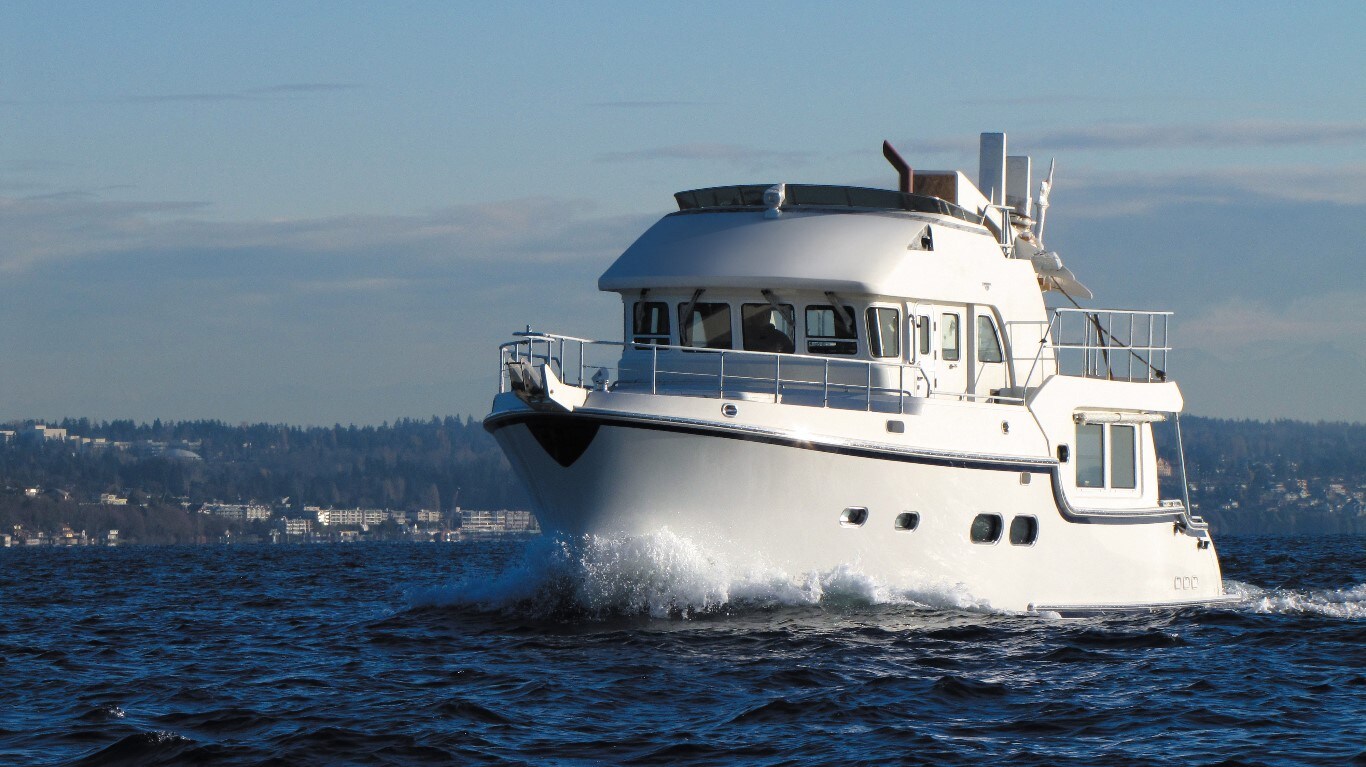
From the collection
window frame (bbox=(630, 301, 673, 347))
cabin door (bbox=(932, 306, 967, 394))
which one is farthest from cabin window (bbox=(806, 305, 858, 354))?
window frame (bbox=(630, 301, 673, 347))

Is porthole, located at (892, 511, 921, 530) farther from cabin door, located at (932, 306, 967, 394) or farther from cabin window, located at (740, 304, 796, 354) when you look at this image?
cabin window, located at (740, 304, 796, 354)

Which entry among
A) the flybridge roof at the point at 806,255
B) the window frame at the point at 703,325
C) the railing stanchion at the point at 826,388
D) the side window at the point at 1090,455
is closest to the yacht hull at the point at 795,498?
the railing stanchion at the point at 826,388

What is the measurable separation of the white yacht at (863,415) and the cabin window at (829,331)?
4cm

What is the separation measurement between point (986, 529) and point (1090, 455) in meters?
2.90

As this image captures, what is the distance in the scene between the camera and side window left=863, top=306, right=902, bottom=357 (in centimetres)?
2100

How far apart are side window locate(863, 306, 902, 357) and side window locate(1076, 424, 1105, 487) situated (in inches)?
121

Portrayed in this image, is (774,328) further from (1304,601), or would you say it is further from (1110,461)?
(1304,601)

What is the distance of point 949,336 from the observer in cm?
2198

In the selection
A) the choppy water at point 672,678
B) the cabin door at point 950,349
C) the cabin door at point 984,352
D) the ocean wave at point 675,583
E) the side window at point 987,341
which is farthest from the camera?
the side window at point 987,341

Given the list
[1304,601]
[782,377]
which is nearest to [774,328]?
[782,377]

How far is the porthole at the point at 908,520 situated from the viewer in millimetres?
19625

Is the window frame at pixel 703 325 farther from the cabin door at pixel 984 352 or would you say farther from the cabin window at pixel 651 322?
the cabin door at pixel 984 352

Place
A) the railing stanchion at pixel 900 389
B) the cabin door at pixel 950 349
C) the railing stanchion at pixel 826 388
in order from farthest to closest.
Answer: the cabin door at pixel 950 349
the railing stanchion at pixel 900 389
the railing stanchion at pixel 826 388

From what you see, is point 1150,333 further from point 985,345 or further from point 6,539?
point 6,539
